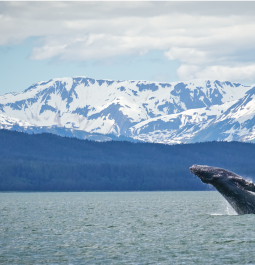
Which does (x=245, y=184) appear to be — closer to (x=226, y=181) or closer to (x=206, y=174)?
(x=226, y=181)

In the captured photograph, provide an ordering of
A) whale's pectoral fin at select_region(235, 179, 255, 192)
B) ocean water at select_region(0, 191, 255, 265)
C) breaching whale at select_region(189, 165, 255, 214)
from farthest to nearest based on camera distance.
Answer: breaching whale at select_region(189, 165, 255, 214) → whale's pectoral fin at select_region(235, 179, 255, 192) → ocean water at select_region(0, 191, 255, 265)

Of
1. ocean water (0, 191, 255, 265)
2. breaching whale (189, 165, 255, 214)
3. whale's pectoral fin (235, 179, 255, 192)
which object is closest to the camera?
ocean water (0, 191, 255, 265)

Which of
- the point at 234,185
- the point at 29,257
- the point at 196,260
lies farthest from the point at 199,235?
the point at 29,257

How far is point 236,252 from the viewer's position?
3750 centimetres

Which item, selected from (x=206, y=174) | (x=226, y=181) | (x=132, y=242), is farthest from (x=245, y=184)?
(x=132, y=242)

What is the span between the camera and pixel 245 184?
44250 mm

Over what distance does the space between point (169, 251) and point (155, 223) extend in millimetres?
21240

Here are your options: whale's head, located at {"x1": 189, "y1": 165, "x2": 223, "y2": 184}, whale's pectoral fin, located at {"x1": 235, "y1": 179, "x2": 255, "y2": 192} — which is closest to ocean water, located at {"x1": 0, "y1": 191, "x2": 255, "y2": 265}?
whale's pectoral fin, located at {"x1": 235, "y1": 179, "x2": 255, "y2": 192}

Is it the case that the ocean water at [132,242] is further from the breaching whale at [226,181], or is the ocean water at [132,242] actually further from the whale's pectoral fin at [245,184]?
the whale's pectoral fin at [245,184]

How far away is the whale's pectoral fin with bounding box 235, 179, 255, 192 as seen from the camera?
44.0 m

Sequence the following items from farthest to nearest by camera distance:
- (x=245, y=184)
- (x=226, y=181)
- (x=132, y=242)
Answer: (x=226, y=181) → (x=245, y=184) → (x=132, y=242)

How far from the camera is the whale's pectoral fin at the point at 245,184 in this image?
44000mm

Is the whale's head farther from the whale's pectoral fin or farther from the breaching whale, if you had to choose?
the whale's pectoral fin

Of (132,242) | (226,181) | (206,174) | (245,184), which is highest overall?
(206,174)
